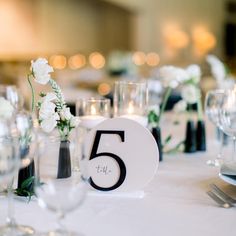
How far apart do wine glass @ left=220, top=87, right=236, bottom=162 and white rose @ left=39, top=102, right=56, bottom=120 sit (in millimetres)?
554

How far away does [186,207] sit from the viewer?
0.98 m

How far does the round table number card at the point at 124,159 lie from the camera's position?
3.45 ft

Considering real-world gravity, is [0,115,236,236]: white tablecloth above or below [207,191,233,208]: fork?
below

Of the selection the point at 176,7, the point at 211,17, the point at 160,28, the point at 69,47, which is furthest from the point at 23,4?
the point at 211,17

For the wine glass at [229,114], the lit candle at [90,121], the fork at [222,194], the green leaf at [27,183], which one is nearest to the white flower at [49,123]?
the green leaf at [27,183]

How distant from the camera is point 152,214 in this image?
36.6 inches

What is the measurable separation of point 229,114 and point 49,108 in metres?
0.58

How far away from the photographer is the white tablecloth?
0.85 m

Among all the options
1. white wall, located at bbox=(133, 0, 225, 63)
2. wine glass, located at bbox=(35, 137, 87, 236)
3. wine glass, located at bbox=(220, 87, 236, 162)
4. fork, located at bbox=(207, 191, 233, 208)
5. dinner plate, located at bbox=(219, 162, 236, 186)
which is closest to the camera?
wine glass, located at bbox=(35, 137, 87, 236)

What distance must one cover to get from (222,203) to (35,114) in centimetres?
52

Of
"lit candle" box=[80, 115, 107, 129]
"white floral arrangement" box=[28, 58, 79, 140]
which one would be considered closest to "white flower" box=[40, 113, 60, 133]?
"white floral arrangement" box=[28, 58, 79, 140]

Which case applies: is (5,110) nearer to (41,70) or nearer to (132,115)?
(41,70)

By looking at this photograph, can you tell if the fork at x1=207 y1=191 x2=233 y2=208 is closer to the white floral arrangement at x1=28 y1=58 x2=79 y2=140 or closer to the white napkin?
the white napkin

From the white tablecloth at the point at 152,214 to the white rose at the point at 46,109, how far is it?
205 mm
